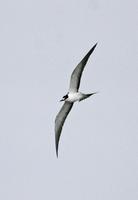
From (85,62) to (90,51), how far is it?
0.87 m

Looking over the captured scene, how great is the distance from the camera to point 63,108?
59312 millimetres

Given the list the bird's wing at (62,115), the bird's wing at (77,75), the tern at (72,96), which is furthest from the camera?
the bird's wing at (62,115)

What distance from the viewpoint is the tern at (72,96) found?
55469mm

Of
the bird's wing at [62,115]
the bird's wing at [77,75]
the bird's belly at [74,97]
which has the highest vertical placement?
the bird's wing at [77,75]

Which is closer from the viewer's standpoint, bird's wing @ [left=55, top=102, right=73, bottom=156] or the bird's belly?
the bird's belly

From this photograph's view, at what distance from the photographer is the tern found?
5547cm

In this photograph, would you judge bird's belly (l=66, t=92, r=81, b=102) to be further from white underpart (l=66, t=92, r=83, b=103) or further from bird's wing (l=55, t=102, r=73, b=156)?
bird's wing (l=55, t=102, r=73, b=156)

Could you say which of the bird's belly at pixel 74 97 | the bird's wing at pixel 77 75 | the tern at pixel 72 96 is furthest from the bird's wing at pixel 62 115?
the bird's wing at pixel 77 75

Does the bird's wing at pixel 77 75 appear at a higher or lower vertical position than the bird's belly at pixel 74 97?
higher

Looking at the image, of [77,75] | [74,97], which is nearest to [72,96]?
[74,97]

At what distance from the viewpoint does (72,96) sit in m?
57.2

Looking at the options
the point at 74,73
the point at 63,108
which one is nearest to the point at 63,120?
the point at 63,108

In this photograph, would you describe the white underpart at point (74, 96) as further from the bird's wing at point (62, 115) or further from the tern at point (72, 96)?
the bird's wing at point (62, 115)

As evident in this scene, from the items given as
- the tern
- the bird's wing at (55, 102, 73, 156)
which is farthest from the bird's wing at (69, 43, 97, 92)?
the bird's wing at (55, 102, 73, 156)
